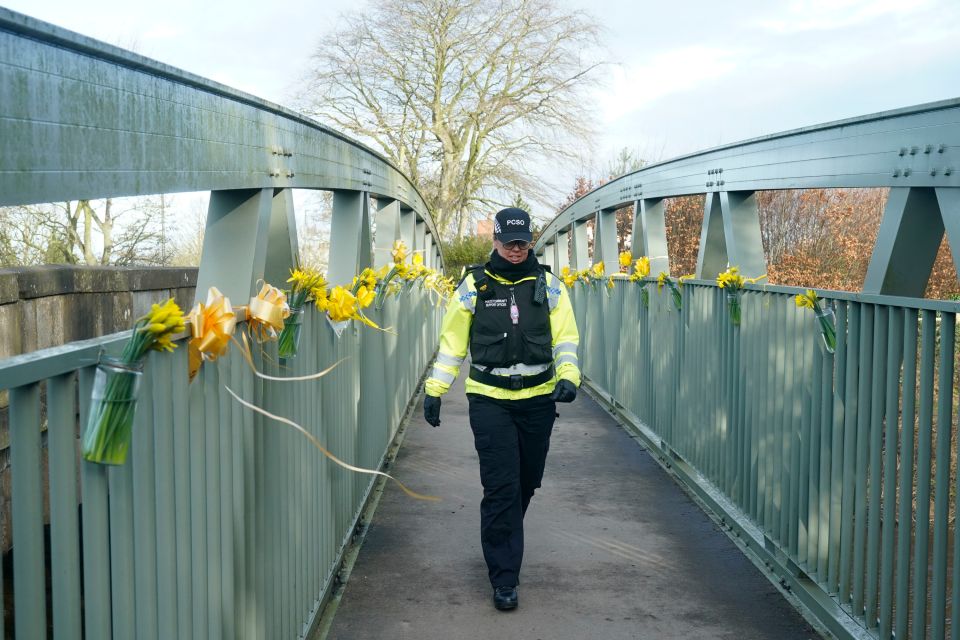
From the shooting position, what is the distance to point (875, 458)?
4.00m

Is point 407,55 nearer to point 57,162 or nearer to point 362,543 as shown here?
point 362,543

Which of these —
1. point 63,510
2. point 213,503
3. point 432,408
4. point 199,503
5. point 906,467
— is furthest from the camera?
point 432,408

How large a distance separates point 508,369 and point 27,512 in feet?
11.7

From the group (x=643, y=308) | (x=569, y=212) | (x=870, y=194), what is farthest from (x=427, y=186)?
(x=643, y=308)

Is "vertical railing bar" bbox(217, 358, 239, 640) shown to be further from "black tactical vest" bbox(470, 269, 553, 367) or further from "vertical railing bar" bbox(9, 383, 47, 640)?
"black tactical vest" bbox(470, 269, 553, 367)

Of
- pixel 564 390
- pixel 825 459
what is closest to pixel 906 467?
pixel 825 459

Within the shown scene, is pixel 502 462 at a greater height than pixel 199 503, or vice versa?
pixel 199 503

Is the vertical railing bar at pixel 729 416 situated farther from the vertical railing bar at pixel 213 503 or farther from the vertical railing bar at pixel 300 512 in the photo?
the vertical railing bar at pixel 213 503

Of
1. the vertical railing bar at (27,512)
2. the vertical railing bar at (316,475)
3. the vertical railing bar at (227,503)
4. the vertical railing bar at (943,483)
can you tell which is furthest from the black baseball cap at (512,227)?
the vertical railing bar at (27,512)

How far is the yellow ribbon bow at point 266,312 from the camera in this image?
9.84 feet

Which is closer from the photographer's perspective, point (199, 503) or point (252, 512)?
point (199, 503)

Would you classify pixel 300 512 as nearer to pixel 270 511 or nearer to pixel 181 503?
pixel 270 511

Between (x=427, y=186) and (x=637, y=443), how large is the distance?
26.4 metres

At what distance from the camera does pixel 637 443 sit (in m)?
9.28
